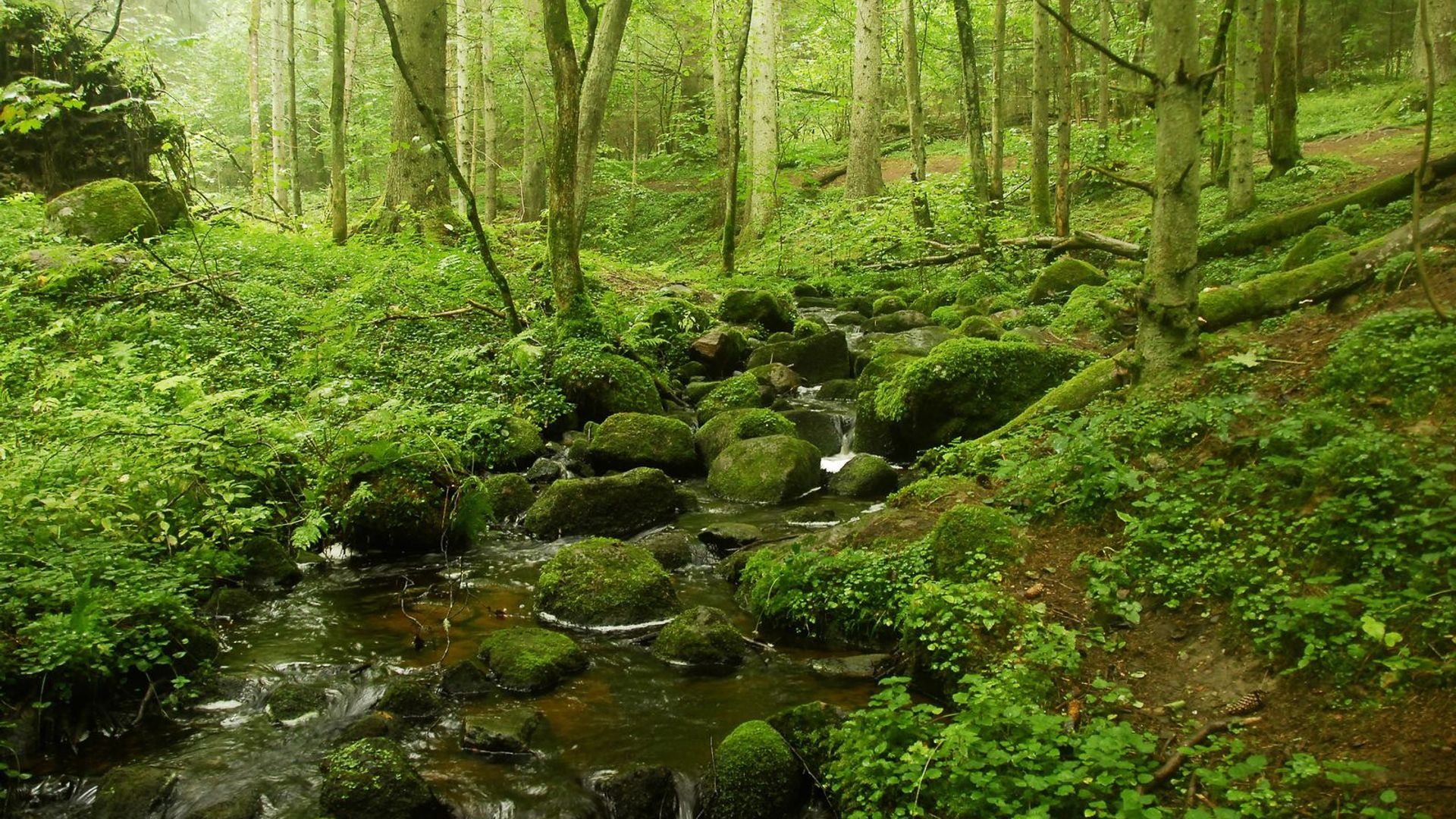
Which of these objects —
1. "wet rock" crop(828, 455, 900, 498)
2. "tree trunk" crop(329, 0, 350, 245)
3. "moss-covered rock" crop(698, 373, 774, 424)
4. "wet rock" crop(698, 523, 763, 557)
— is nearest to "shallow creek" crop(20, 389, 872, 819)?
"wet rock" crop(698, 523, 763, 557)

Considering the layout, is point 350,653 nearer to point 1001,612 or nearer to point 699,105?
point 1001,612

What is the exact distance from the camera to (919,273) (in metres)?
18.2

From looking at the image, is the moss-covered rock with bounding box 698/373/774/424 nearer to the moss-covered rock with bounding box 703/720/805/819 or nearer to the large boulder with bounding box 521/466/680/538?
the large boulder with bounding box 521/466/680/538

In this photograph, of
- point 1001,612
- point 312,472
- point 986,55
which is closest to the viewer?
point 1001,612

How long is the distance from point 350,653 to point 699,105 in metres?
34.1

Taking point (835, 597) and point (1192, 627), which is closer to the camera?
point (1192, 627)

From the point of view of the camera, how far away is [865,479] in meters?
9.13

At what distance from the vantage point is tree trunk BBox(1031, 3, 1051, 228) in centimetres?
1602

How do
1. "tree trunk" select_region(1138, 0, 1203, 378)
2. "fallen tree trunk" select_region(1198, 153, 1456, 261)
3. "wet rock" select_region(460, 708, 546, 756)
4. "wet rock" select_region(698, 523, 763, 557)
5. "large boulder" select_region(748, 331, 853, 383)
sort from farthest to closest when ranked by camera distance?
"large boulder" select_region(748, 331, 853, 383) < "fallen tree trunk" select_region(1198, 153, 1456, 261) < "wet rock" select_region(698, 523, 763, 557) < "tree trunk" select_region(1138, 0, 1203, 378) < "wet rock" select_region(460, 708, 546, 756)

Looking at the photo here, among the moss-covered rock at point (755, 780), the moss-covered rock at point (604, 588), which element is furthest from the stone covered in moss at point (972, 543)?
the moss-covered rock at point (604, 588)

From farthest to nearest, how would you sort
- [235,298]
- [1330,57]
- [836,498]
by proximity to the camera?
[1330,57] → [235,298] → [836,498]

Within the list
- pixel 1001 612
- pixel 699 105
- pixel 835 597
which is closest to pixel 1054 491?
pixel 1001 612

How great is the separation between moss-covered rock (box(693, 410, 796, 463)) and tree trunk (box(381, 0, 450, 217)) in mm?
7807

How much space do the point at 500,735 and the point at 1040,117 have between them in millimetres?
16247
